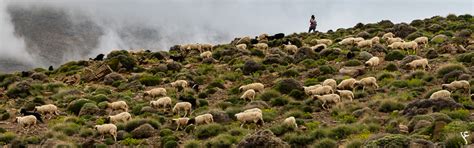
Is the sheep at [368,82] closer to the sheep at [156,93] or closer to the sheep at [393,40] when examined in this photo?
the sheep at [156,93]

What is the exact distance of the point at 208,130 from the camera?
2192 cm

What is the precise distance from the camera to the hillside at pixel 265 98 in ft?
64.2

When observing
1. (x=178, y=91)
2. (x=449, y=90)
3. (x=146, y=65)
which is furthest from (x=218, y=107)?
(x=146, y=65)

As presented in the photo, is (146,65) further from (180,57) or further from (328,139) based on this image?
(328,139)

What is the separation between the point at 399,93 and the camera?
2594cm

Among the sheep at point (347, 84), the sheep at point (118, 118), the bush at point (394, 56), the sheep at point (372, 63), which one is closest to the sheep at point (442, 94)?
the sheep at point (347, 84)

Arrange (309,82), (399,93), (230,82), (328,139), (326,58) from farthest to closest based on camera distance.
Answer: (326,58)
(230,82)
(309,82)
(399,93)
(328,139)

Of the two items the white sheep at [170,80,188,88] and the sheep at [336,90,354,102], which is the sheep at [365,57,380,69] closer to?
the sheep at [336,90,354,102]

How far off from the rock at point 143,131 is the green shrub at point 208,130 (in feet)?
6.01

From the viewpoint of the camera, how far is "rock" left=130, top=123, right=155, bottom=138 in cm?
2243

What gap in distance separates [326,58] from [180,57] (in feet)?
37.9

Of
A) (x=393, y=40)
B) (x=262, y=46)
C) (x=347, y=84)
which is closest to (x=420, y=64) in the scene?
(x=347, y=84)

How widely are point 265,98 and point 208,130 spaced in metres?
6.62

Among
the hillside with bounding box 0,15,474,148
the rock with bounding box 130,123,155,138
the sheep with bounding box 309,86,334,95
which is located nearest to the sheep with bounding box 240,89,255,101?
the hillside with bounding box 0,15,474,148
